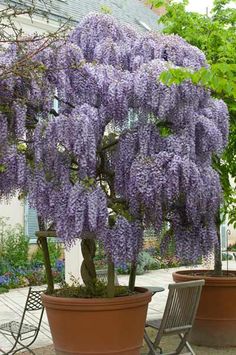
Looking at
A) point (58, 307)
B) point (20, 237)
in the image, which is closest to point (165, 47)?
point (58, 307)

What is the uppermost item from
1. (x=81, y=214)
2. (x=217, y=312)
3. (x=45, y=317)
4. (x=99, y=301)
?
(x=81, y=214)

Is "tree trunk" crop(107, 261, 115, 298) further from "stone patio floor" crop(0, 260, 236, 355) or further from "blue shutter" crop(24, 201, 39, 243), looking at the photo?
"blue shutter" crop(24, 201, 39, 243)

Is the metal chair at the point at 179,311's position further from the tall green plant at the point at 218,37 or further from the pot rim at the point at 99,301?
the tall green plant at the point at 218,37

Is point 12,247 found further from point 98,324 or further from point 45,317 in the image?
point 98,324

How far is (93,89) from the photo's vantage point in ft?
15.3

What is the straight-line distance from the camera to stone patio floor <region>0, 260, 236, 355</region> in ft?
19.5

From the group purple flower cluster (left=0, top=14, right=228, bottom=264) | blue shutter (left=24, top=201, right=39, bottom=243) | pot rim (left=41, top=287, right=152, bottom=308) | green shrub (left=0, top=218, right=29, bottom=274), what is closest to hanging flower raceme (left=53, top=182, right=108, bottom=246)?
purple flower cluster (left=0, top=14, right=228, bottom=264)

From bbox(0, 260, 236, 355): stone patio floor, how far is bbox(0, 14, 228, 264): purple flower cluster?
1.95 meters

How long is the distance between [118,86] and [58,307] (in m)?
1.81

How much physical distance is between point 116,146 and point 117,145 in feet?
0.13

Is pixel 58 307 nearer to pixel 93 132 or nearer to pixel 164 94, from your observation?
pixel 93 132

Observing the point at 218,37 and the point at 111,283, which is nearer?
the point at 111,283

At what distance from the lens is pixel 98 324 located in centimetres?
454

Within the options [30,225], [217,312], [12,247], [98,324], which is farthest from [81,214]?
[30,225]
